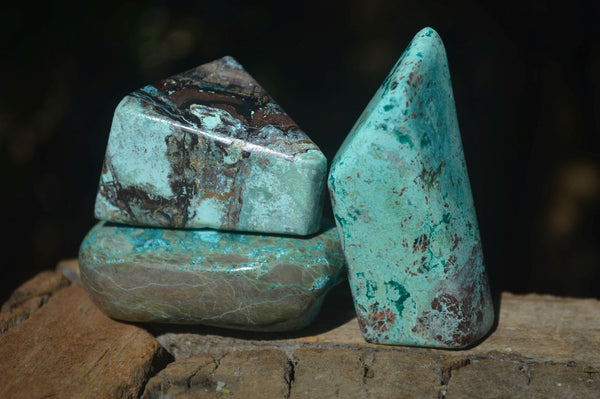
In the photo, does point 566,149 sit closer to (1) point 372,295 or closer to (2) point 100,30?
(1) point 372,295

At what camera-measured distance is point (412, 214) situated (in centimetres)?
154

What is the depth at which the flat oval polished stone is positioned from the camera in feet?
5.32

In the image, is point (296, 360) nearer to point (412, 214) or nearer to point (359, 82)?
point (412, 214)

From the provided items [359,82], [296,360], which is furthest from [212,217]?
[359,82]

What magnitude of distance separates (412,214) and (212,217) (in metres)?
0.51

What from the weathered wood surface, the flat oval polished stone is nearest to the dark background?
the weathered wood surface

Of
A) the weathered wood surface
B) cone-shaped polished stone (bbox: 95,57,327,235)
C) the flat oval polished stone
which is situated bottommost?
the weathered wood surface

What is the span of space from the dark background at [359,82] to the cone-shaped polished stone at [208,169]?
25.2 inches

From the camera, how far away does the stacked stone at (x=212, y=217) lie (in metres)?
1.62

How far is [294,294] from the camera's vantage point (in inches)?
63.9

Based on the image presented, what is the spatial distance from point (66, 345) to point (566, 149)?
1.72 metres

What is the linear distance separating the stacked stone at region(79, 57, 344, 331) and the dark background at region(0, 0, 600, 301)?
63 centimetres

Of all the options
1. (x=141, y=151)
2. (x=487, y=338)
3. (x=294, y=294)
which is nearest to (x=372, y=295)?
(x=294, y=294)

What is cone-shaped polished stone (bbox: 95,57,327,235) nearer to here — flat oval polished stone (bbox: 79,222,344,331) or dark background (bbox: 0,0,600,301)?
flat oval polished stone (bbox: 79,222,344,331)
